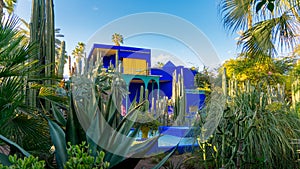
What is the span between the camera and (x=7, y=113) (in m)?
1.89

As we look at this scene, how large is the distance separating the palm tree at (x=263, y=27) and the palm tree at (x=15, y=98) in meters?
3.08

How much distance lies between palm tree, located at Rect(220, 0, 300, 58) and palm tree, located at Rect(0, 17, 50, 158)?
10.1ft

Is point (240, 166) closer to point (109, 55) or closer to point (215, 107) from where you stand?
point (215, 107)

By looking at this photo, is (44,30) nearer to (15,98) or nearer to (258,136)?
(15,98)

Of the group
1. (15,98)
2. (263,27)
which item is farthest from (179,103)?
(15,98)

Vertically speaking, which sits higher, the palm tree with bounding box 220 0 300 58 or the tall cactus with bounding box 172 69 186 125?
the palm tree with bounding box 220 0 300 58

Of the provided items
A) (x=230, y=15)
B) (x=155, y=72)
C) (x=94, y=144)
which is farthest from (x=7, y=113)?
(x=155, y=72)

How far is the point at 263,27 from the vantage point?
4199 millimetres

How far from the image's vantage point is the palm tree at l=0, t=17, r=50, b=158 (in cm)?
200

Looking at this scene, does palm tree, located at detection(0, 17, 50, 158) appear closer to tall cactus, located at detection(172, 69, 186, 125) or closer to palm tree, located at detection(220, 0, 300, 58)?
palm tree, located at detection(220, 0, 300, 58)

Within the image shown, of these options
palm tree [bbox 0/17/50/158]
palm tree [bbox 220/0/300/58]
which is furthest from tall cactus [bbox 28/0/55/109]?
palm tree [bbox 220/0/300/58]

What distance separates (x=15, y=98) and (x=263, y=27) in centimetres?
387

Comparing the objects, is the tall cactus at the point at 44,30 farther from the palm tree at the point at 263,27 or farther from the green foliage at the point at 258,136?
the palm tree at the point at 263,27

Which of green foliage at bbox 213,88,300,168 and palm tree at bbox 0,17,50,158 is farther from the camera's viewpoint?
green foliage at bbox 213,88,300,168
